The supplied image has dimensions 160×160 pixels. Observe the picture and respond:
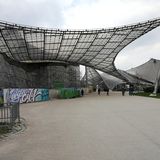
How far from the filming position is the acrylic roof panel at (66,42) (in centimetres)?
4891

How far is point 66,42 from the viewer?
189 ft

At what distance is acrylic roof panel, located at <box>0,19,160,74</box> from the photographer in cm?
4891

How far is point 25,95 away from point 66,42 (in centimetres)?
1668

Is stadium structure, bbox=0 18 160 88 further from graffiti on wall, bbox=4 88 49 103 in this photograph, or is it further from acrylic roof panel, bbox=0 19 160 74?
graffiti on wall, bbox=4 88 49 103

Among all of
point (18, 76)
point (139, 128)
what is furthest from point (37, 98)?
point (139, 128)

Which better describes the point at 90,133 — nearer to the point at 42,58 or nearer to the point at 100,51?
the point at 100,51

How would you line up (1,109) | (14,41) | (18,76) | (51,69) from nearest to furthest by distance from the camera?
(1,109), (14,41), (18,76), (51,69)

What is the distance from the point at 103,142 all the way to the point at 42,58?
2525 inches

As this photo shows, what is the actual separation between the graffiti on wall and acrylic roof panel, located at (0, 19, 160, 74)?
831cm

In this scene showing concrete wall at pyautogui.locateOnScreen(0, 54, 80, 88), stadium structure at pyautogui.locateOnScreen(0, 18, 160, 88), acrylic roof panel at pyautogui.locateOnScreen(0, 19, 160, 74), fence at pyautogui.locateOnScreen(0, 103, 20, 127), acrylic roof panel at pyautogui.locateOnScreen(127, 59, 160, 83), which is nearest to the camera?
fence at pyautogui.locateOnScreen(0, 103, 20, 127)

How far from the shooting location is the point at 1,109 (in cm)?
1641

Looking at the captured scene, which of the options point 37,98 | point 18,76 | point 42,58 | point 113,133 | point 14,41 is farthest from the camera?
point 42,58

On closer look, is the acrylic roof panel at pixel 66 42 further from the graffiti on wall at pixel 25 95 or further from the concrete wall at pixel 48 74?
the graffiti on wall at pixel 25 95

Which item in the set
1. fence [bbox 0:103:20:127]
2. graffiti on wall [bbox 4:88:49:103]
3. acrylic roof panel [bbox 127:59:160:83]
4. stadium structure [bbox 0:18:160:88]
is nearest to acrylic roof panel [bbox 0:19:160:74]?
stadium structure [bbox 0:18:160:88]
